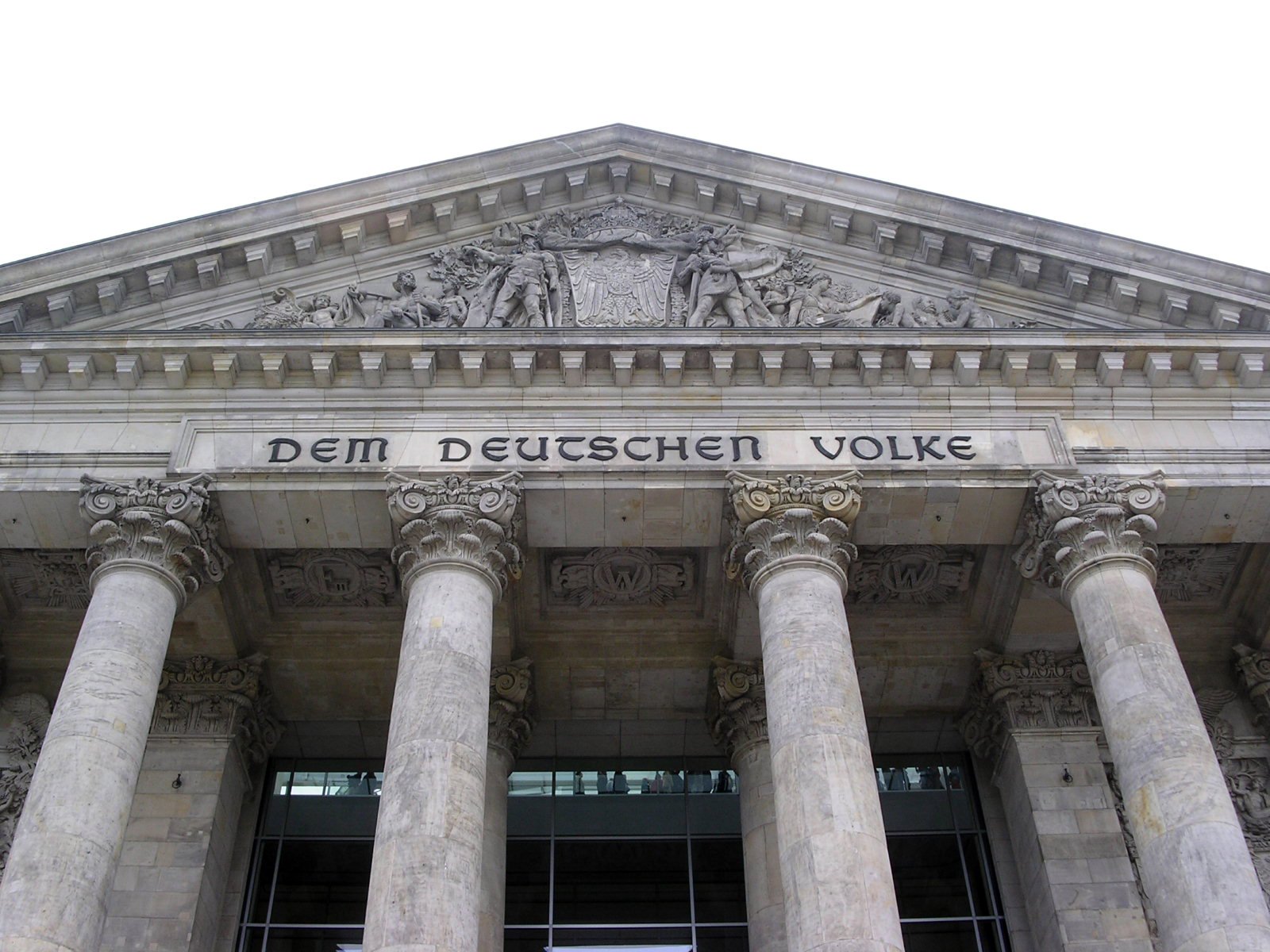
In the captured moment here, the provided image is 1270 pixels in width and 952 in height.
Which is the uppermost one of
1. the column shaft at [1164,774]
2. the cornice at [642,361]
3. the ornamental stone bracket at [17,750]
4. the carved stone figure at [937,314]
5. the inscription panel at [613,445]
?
the carved stone figure at [937,314]

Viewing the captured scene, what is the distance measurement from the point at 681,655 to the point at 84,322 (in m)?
10.1

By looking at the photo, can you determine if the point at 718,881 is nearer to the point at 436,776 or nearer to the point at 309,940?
the point at 309,940

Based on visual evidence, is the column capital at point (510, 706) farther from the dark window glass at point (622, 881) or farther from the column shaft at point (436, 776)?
the column shaft at point (436, 776)

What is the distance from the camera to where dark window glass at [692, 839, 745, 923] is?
19.5m

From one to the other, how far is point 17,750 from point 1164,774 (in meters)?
15.1

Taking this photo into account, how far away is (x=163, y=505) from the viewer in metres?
16.7

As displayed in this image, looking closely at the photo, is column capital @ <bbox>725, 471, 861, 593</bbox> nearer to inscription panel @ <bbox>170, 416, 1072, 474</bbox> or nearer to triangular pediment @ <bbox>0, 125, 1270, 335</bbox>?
inscription panel @ <bbox>170, 416, 1072, 474</bbox>

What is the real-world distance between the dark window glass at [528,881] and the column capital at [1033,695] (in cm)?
683

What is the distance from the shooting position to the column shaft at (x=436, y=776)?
12992 mm

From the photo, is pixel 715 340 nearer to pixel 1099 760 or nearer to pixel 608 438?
pixel 608 438

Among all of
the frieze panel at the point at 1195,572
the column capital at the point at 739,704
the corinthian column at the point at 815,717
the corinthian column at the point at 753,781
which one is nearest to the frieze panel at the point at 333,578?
the column capital at the point at 739,704

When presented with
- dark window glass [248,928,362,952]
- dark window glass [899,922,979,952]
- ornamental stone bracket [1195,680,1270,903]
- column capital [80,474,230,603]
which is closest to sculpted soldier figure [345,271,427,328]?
column capital [80,474,230,603]

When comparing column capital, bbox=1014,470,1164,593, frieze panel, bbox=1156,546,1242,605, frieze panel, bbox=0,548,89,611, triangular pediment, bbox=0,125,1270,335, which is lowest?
column capital, bbox=1014,470,1164,593

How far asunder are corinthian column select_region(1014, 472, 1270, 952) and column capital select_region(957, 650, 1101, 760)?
267 cm
